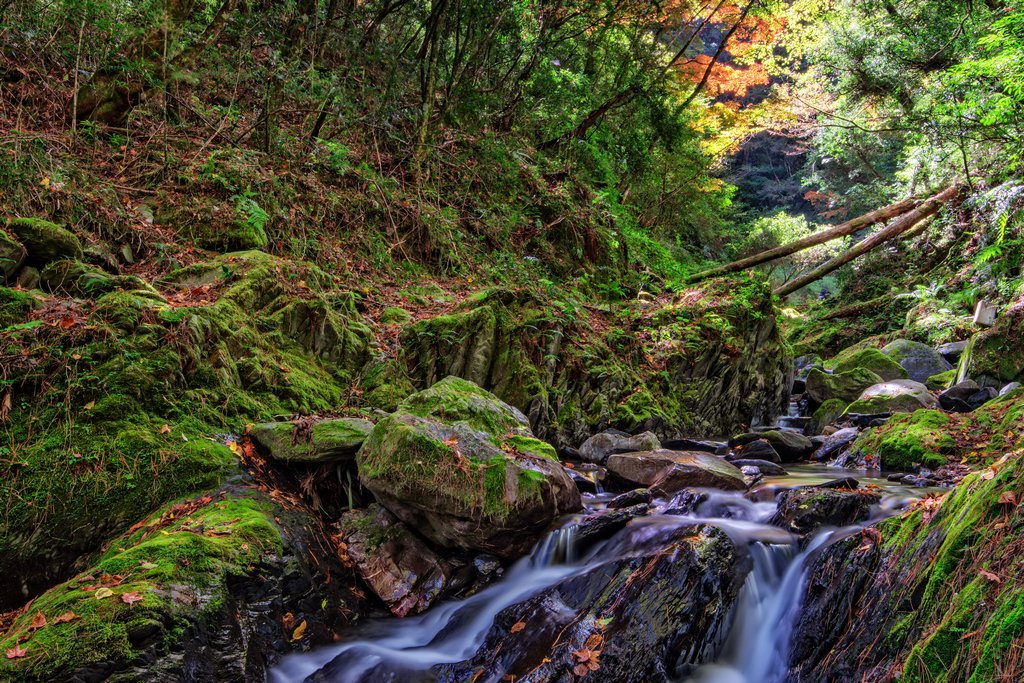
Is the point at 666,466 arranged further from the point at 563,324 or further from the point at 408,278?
the point at 408,278

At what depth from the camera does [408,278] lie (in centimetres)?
843

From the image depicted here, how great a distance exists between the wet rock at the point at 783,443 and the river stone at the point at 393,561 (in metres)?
5.19

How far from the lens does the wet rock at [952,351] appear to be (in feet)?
42.0

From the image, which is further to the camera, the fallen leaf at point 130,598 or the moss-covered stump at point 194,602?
the fallen leaf at point 130,598

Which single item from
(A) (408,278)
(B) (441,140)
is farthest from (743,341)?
(B) (441,140)

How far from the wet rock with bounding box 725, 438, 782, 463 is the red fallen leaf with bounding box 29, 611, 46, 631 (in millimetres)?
7047

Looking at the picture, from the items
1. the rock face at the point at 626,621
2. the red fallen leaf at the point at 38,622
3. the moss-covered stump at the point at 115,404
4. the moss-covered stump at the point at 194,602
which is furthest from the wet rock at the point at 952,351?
the red fallen leaf at the point at 38,622

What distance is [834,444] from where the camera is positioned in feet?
26.8

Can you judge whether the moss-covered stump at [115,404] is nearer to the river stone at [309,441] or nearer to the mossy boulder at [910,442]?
Result: the river stone at [309,441]

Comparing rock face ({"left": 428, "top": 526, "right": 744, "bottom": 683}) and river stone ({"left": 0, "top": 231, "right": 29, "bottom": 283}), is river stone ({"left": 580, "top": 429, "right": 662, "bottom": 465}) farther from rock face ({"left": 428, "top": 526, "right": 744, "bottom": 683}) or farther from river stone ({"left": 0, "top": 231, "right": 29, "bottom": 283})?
river stone ({"left": 0, "top": 231, "right": 29, "bottom": 283})

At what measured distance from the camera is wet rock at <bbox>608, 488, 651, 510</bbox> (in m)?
5.31

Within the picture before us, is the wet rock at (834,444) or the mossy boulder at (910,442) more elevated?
the mossy boulder at (910,442)

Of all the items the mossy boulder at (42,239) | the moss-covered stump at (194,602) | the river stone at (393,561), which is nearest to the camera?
the moss-covered stump at (194,602)

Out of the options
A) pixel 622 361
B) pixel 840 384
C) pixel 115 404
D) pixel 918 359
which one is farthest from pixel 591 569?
pixel 918 359
